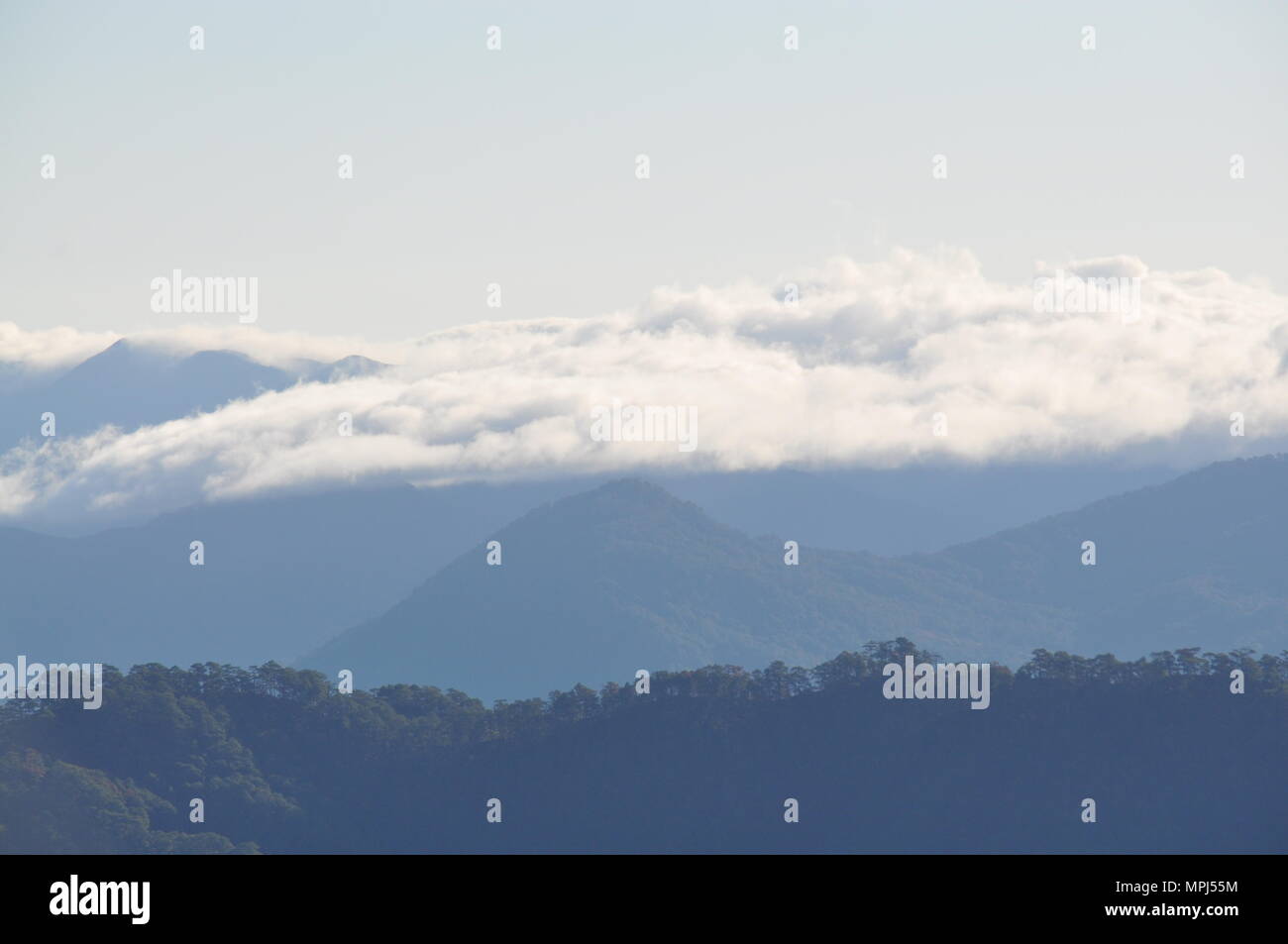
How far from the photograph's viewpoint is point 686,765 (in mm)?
96750

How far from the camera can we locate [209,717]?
10388 cm

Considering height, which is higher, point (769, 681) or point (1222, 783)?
point (769, 681)

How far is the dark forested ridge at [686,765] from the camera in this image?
286ft

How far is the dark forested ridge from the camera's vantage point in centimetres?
8706

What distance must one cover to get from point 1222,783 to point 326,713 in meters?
52.1
